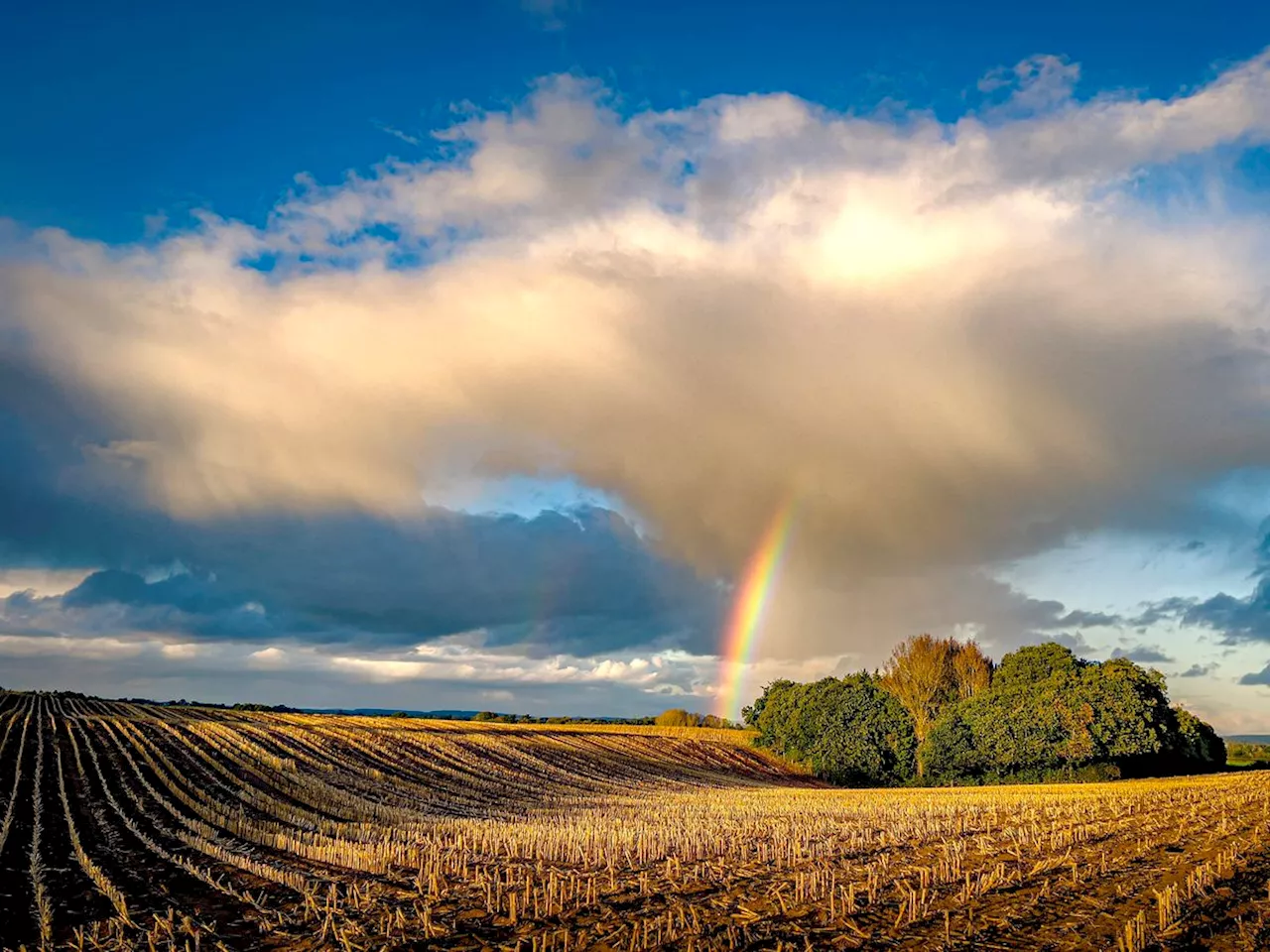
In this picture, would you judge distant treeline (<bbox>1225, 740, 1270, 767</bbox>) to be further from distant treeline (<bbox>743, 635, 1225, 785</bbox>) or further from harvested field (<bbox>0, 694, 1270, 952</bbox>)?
harvested field (<bbox>0, 694, 1270, 952</bbox>)

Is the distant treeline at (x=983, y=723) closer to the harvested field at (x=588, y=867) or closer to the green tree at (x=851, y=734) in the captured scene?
the green tree at (x=851, y=734)

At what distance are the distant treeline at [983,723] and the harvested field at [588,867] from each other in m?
28.4

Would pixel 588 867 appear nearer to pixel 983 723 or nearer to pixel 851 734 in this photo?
pixel 983 723

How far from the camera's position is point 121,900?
19.0 meters

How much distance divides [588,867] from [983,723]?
66.2 meters

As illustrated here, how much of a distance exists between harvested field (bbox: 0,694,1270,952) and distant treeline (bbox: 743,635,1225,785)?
28.4 meters

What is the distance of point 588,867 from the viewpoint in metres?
24.5

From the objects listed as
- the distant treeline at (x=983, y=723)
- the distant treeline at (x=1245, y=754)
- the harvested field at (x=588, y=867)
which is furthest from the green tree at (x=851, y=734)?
the distant treeline at (x=1245, y=754)

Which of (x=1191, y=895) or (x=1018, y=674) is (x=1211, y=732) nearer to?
(x=1018, y=674)

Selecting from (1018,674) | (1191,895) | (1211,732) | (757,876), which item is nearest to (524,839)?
(757,876)

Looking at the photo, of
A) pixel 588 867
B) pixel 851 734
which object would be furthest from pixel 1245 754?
pixel 588 867

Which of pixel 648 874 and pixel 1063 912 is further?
pixel 648 874

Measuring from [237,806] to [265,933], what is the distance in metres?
26.1

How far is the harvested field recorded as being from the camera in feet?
53.5
